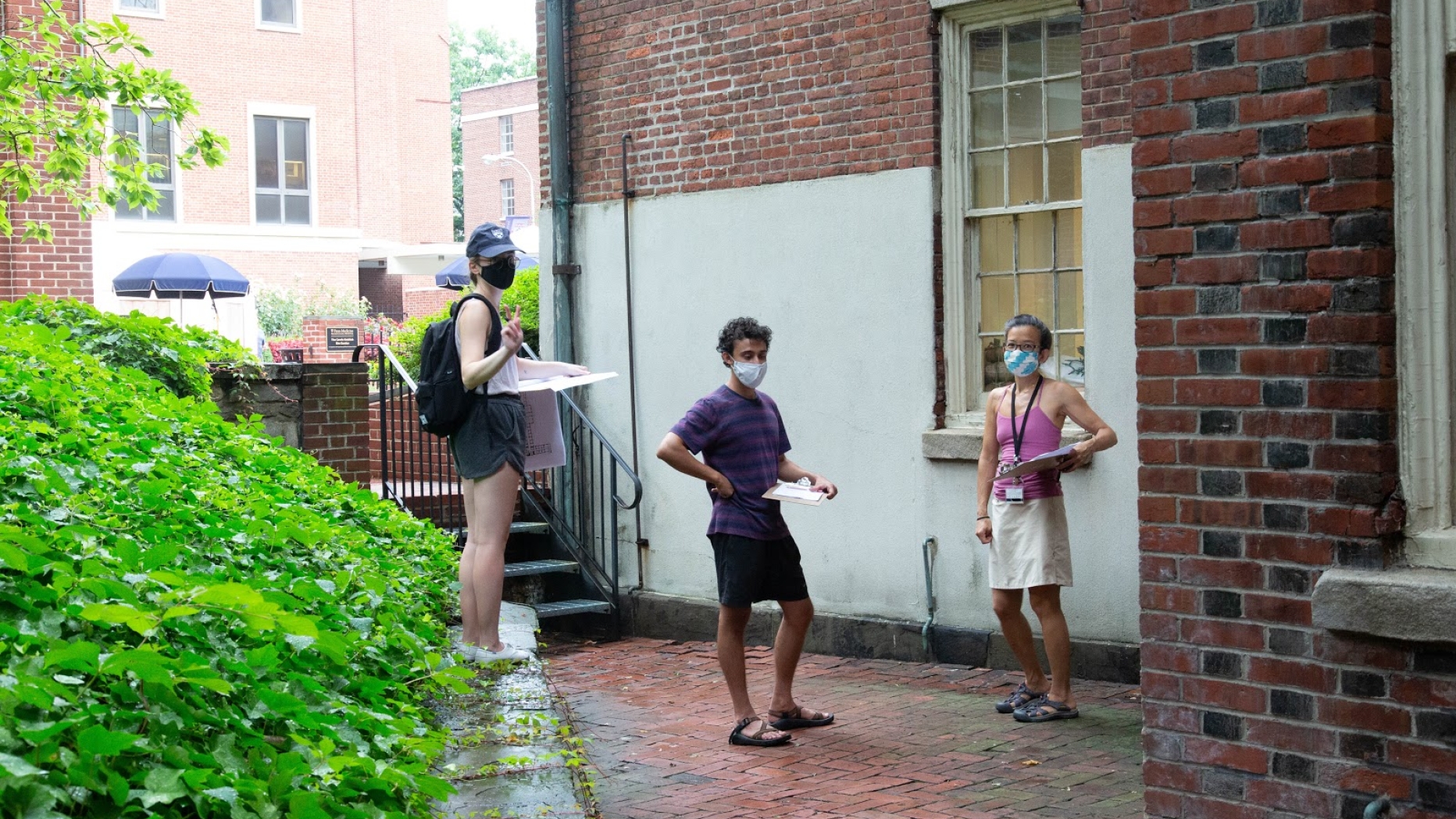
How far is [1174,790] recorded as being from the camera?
13.5ft

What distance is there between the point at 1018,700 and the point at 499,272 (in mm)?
3330

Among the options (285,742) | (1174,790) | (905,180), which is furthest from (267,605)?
(905,180)

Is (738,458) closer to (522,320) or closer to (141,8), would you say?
(522,320)

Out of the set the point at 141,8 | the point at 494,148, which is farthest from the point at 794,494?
the point at 494,148

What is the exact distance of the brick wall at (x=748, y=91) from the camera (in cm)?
902

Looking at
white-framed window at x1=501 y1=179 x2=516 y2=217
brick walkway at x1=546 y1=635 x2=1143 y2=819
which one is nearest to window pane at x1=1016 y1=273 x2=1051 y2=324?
brick walkway at x1=546 y1=635 x2=1143 y2=819

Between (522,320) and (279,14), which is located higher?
(279,14)

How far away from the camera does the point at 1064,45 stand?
27.9 ft

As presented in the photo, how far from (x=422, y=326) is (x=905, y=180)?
7.32m

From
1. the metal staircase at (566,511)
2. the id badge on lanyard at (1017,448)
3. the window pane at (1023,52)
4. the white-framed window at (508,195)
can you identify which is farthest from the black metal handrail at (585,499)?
the white-framed window at (508,195)

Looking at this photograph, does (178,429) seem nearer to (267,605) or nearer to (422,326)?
(267,605)

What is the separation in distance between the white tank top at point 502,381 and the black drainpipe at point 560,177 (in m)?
4.54

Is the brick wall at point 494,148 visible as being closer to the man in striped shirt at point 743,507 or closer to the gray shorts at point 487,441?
the man in striped shirt at point 743,507

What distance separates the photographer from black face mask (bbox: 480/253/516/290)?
648 cm
